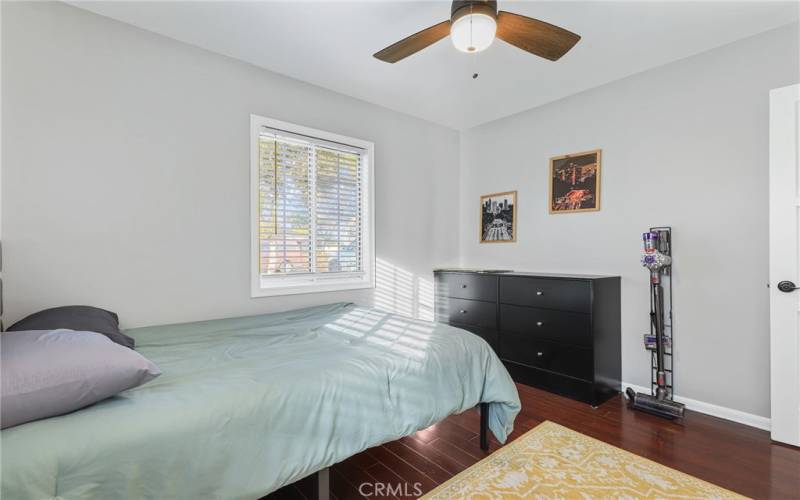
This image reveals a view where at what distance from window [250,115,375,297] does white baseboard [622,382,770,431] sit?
2.69m

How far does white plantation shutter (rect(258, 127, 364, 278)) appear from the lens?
9.65ft

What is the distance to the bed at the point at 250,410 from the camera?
Result: 990 mm

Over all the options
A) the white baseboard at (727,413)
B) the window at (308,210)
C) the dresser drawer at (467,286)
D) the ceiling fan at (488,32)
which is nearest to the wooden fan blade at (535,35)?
the ceiling fan at (488,32)

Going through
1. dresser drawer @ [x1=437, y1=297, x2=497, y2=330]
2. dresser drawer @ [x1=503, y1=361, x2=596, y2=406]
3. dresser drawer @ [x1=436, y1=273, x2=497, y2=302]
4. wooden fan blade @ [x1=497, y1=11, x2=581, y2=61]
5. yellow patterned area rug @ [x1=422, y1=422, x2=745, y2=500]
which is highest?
wooden fan blade @ [x1=497, y1=11, x2=581, y2=61]

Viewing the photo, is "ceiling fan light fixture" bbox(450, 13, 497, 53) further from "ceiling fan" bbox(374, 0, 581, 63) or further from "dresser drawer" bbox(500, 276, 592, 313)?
"dresser drawer" bbox(500, 276, 592, 313)

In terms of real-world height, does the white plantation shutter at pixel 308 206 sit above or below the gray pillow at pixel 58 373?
above

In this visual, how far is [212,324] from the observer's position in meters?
2.38

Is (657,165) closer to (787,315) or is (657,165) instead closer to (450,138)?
(787,315)

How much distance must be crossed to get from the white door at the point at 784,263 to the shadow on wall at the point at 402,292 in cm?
268

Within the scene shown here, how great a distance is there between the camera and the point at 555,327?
2.98 metres

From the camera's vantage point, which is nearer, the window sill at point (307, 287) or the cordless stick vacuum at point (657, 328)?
the cordless stick vacuum at point (657, 328)

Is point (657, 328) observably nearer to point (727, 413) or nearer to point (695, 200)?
point (727, 413)

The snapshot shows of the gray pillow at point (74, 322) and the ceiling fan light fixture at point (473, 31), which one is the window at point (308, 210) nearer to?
the gray pillow at point (74, 322)

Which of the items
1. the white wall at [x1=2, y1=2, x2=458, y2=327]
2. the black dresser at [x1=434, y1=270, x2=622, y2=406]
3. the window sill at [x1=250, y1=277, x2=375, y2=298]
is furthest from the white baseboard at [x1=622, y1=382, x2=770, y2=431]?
the white wall at [x1=2, y1=2, x2=458, y2=327]
